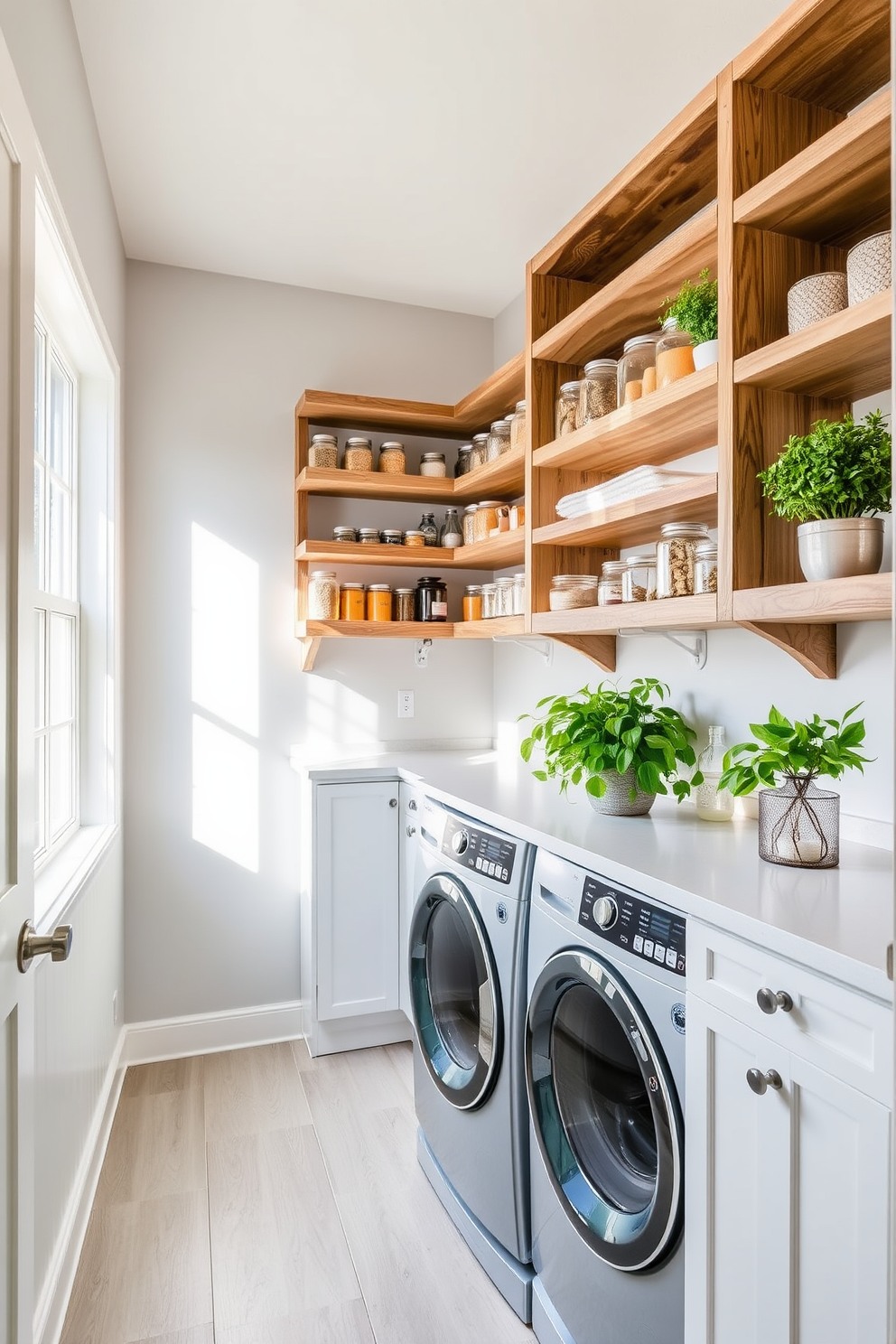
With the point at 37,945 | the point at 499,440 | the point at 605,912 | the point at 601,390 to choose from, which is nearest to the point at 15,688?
the point at 37,945

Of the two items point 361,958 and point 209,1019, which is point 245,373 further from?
point 209,1019

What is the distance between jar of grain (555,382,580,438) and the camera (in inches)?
83.7

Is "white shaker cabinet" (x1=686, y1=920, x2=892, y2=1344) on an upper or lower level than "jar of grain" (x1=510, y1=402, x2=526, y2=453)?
lower

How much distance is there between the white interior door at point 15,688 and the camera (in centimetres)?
99

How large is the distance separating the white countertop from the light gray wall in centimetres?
89

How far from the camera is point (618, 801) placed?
1831mm

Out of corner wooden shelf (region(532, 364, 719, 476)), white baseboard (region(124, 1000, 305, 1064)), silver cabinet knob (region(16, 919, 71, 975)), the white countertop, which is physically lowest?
white baseboard (region(124, 1000, 305, 1064))

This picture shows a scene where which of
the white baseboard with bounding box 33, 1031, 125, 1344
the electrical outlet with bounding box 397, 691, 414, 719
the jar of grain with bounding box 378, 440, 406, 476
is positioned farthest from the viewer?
the electrical outlet with bounding box 397, 691, 414, 719

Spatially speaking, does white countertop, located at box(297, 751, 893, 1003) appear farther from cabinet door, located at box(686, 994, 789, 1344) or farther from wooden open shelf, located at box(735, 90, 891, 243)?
wooden open shelf, located at box(735, 90, 891, 243)

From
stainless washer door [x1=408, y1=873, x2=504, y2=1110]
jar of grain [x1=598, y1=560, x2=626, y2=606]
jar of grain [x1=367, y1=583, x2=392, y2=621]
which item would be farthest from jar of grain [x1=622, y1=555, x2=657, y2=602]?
jar of grain [x1=367, y1=583, x2=392, y2=621]

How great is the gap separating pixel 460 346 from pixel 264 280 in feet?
2.55

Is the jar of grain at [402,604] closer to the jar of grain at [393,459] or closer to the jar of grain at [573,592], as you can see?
the jar of grain at [393,459]

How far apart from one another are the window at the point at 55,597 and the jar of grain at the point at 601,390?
4.27ft

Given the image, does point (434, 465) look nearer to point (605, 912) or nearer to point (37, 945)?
point (605, 912)
